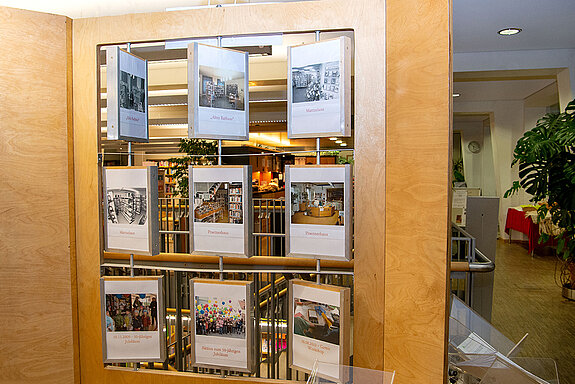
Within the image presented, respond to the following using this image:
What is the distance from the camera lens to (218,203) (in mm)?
2086

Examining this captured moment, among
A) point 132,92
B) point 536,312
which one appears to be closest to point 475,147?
point 536,312

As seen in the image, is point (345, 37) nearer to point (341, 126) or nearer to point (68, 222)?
point (341, 126)

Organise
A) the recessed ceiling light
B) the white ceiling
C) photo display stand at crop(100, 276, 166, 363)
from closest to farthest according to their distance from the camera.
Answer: photo display stand at crop(100, 276, 166, 363) < the white ceiling < the recessed ceiling light

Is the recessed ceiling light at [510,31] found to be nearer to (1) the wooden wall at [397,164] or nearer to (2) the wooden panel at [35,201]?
(1) the wooden wall at [397,164]

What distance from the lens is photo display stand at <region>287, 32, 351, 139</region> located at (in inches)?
75.2

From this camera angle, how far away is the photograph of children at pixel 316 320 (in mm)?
2004

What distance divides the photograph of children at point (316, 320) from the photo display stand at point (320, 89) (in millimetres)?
823

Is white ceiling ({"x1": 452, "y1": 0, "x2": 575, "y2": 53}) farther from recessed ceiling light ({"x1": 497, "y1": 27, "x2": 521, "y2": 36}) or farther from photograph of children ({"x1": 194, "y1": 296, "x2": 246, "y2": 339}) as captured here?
photograph of children ({"x1": 194, "y1": 296, "x2": 246, "y2": 339})

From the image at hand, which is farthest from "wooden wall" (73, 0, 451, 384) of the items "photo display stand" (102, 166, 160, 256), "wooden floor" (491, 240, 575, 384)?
"wooden floor" (491, 240, 575, 384)

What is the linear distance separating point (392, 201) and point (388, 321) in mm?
555

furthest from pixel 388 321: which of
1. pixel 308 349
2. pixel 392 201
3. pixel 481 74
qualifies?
pixel 481 74

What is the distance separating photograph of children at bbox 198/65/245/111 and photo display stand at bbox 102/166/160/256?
18.5 inches

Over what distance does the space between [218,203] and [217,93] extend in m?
0.53

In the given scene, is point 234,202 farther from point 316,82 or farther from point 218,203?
point 316,82
